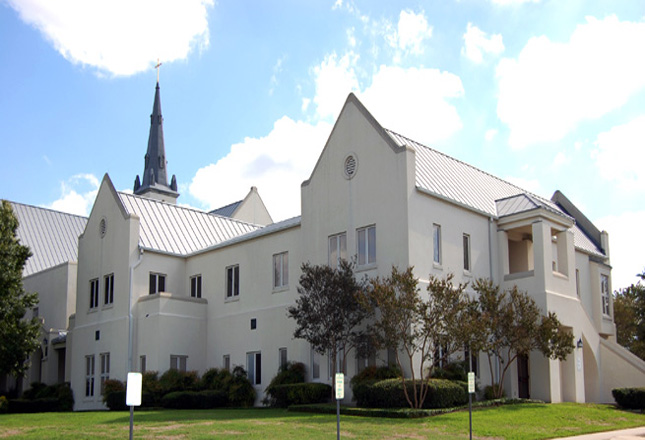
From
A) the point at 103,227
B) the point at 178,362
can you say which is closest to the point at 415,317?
the point at 178,362

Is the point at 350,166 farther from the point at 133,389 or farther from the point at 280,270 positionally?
the point at 133,389

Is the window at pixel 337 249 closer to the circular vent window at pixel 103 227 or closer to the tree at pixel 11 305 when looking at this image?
the tree at pixel 11 305

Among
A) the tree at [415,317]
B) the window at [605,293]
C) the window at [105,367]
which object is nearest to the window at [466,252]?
the tree at [415,317]

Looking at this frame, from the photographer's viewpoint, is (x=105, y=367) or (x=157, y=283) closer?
(x=157, y=283)

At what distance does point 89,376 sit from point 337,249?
16.4m

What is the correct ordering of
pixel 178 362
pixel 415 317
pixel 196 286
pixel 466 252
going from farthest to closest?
pixel 196 286
pixel 178 362
pixel 466 252
pixel 415 317

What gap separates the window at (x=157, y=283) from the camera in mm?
37688

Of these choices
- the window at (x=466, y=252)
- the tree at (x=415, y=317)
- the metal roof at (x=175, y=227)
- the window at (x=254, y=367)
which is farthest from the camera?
the metal roof at (x=175, y=227)

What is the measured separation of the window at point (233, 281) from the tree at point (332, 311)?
8049 mm

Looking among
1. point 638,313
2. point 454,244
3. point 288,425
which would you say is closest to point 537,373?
point 454,244

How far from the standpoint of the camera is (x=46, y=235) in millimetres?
52219

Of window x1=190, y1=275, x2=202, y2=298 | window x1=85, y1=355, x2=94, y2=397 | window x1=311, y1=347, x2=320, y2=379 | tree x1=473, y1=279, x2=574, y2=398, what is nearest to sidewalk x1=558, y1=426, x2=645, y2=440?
tree x1=473, y1=279, x2=574, y2=398

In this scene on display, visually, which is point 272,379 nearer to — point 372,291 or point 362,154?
point 372,291

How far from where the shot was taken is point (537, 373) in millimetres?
30812
